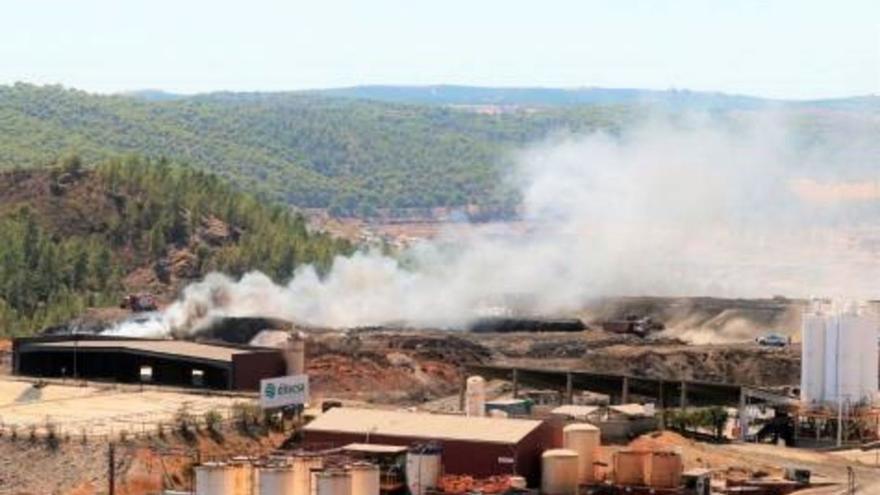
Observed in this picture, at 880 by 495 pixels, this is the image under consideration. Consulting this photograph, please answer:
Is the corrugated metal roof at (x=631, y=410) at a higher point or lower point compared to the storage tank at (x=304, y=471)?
lower

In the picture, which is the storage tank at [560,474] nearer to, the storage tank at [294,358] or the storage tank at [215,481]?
the storage tank at [215,481]

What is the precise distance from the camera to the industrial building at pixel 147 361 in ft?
318

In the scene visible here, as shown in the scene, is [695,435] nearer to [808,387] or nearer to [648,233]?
[808,387]

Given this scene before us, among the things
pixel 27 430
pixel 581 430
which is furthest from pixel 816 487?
pixel 27 430

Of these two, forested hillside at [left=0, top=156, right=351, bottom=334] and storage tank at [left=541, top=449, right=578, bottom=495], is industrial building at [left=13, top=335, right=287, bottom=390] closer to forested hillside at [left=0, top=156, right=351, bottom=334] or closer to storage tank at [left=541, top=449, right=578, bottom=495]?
storage tank at [left=541, top=449, right=578, bottom=495]

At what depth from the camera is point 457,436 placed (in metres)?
77.4

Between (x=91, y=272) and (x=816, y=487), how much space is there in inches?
3325

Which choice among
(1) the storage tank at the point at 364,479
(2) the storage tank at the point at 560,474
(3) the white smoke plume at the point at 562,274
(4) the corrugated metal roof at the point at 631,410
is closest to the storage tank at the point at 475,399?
(4) the corrugated metal roof at the point at 631,410

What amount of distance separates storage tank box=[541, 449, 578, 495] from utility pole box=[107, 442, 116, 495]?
15312 mm

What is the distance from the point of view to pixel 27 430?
277 feet

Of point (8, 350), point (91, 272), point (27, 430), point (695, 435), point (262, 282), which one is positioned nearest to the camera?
point (27, 430)

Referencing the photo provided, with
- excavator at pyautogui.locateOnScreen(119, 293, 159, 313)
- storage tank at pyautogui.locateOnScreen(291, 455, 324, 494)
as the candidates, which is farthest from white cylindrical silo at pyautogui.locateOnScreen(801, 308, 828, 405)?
excavator at pyautogui.locateOnScreen(119, 293, 159, 313)

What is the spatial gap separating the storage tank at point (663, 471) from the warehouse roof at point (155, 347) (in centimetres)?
2653

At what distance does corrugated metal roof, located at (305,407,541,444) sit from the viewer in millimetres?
77500
